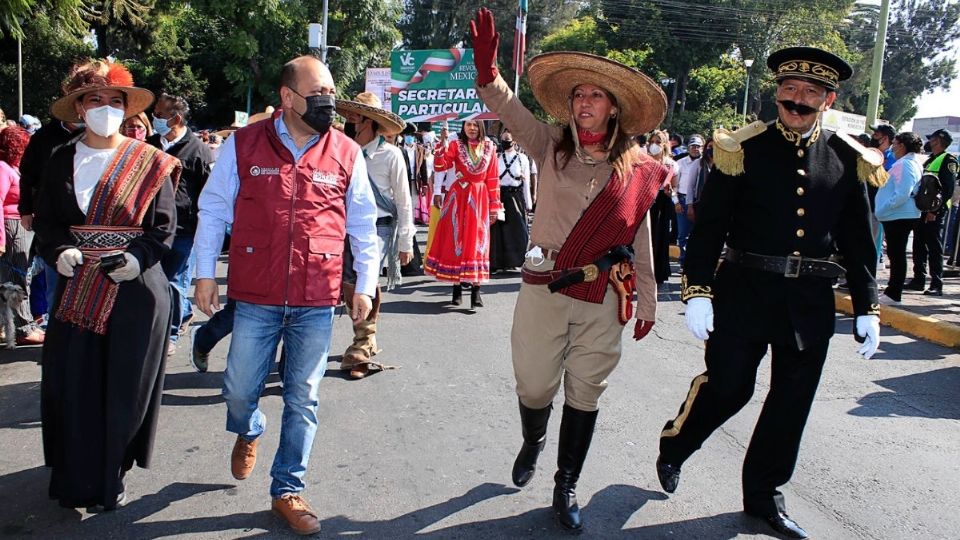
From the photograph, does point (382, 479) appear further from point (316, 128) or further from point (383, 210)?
point (383, 210)

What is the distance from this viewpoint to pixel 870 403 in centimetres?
577

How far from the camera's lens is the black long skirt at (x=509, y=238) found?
1075 centimetres

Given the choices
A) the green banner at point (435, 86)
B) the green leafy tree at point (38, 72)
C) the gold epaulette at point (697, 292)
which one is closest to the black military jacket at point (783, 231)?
the gold epaulette at point (697, 292)

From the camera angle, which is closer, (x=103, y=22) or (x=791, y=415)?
(x=791, y=415)

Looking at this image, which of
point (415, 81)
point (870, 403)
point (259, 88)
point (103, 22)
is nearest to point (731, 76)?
point (259, 88)

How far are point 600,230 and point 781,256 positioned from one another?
82cm

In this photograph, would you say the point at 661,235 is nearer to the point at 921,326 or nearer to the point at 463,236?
the point at 463,236

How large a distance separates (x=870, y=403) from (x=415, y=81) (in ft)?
26.2

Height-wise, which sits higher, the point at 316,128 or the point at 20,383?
the point at 316,128

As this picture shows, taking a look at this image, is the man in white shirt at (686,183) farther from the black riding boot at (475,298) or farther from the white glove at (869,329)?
the white glove at (869,329)

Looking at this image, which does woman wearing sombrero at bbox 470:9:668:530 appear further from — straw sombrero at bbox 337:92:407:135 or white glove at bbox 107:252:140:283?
straw sombrero at bbox 337:92:407:135

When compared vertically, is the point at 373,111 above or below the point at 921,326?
above

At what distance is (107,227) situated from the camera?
362cm

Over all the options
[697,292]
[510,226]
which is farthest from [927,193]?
[697,292]
